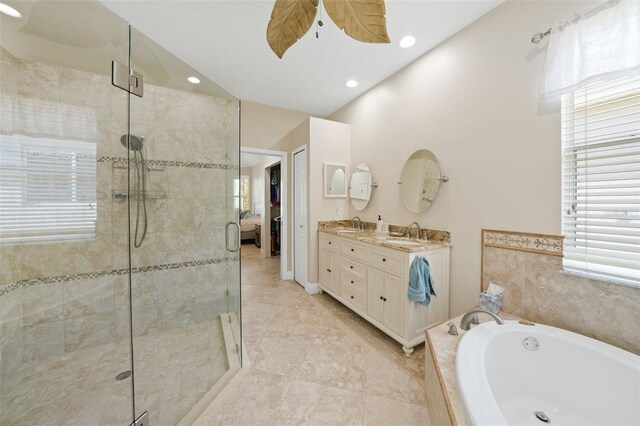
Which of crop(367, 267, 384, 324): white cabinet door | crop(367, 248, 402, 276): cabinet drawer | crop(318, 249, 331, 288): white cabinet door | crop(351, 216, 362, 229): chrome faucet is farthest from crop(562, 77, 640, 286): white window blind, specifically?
crop(318, 249, 331, 288): white cabinet door

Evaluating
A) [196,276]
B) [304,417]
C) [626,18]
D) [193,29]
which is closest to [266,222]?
[196,276]

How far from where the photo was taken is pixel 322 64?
8.14ft

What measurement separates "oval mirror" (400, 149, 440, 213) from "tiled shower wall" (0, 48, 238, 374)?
1928 mm

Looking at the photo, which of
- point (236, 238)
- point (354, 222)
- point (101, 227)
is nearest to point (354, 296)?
point (354, 222)

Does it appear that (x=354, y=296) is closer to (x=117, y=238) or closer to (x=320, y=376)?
(x=320, y=376)

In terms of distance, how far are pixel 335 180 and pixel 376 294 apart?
1723mm

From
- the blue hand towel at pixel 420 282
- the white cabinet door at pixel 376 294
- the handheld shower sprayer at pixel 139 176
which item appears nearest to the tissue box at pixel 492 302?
the blue hand towel at pixel 420 282

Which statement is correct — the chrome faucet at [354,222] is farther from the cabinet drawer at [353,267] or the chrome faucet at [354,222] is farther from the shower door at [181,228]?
the shower door at [181,228]

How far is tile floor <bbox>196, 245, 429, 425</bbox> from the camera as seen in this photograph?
136 cm

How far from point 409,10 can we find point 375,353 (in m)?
2.77

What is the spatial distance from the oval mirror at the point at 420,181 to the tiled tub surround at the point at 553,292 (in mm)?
621

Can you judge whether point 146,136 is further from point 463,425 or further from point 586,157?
point 586,157

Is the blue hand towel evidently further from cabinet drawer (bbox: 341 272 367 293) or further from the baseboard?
the baseboard

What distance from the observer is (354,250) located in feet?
8.18
